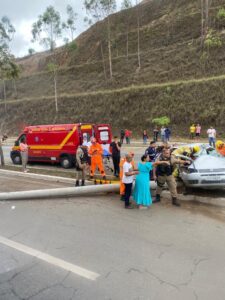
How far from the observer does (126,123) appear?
3108 centimetres

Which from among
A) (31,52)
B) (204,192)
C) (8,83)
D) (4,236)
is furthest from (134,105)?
(31,52)

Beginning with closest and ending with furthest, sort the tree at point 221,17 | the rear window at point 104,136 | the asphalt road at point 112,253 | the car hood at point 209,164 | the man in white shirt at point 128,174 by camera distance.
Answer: the asphalt road at point 112,253, the man in white shirt at point 128,174, the car hood at point 209,164, the rear window at point 104,136, the tree at point 221,17

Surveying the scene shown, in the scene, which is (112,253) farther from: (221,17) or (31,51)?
(31,51)

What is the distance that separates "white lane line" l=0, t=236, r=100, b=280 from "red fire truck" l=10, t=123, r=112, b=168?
7.68 m

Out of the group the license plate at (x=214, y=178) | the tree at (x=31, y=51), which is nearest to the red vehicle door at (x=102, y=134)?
the license plate at (x=214, y=178)

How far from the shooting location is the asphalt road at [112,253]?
393 cm

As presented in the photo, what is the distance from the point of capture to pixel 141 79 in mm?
36656

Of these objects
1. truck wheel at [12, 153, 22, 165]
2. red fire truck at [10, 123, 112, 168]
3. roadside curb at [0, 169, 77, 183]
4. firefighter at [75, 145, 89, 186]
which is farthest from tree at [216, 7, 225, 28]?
firefighter at [75, 145, 89, 186]

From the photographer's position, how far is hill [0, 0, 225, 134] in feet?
93.7

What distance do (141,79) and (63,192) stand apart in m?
30.4

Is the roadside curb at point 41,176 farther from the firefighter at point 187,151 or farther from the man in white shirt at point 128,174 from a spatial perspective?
the firefighter at point 187,151

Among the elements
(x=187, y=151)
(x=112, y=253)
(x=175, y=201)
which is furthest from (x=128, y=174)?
(x=187, y=151)

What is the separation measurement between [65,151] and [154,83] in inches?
926

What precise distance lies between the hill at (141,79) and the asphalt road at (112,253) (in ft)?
70.1
